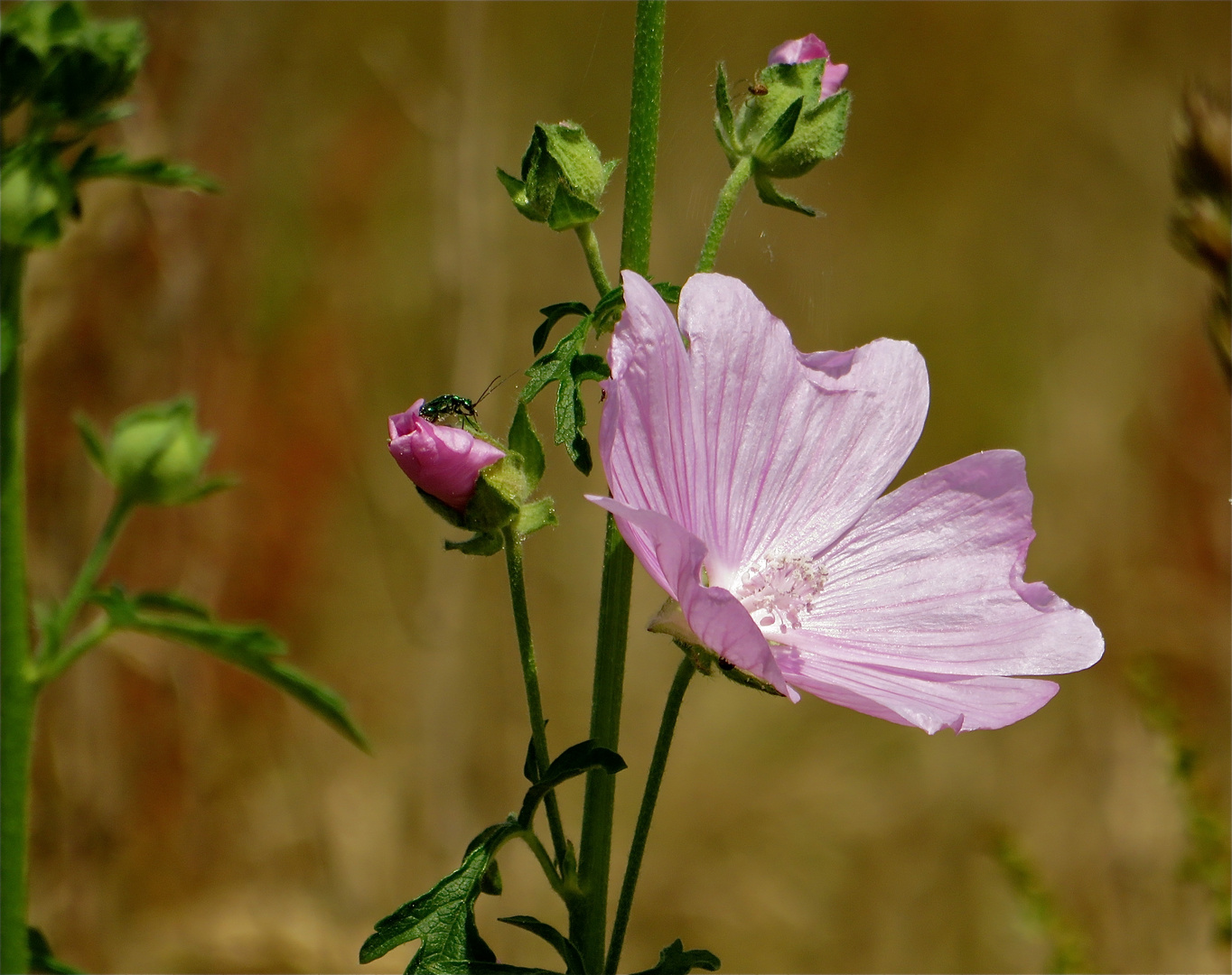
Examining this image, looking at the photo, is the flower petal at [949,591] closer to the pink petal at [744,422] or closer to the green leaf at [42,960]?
the pink petal at [744,422]

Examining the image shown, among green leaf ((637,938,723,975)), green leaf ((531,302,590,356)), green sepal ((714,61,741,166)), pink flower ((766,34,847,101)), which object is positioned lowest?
green leaf ((637,938,723,975))

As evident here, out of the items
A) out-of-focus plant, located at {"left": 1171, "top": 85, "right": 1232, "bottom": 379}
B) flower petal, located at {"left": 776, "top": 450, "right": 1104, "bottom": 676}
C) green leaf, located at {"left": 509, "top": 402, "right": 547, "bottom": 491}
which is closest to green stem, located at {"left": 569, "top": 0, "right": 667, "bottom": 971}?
green leaf, located at {"left": 509, "top": 402, "right": 547, "bottom": 491}

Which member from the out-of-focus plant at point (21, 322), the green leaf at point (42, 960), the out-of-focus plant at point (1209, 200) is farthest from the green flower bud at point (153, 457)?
the out-of-focus plant at point (1209, 200)

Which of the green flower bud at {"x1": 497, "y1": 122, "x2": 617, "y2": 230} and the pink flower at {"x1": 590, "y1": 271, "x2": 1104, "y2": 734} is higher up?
the green flower bud at {"x1": 497, "y1": 122, "x2": 617, "y2": 230}

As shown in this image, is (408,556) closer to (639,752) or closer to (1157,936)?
(639,752)

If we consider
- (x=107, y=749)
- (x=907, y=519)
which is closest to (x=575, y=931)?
(x=907, y=519)

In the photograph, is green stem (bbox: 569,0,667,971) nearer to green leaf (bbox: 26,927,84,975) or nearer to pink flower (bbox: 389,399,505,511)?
pink flower (bbox: 389,399,505,511)
